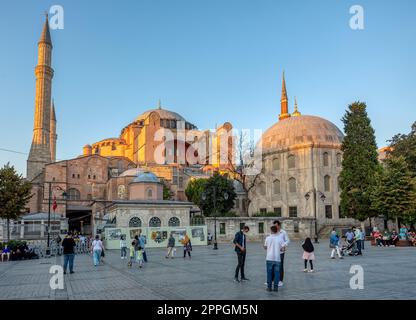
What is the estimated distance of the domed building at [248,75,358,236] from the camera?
157 feet

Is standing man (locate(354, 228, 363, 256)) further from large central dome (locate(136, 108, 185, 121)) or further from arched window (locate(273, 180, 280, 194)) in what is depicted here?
large central dome (locate(136, 108, 185, 121))

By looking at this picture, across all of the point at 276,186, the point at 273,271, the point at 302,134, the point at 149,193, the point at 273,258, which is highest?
the point at 302,134

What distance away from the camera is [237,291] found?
9609 millimetres

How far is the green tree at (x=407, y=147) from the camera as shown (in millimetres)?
39156

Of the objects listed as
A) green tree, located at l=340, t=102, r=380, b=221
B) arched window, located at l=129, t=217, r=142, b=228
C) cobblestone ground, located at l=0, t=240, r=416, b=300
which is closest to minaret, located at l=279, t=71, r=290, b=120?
green tree, located at l=340, t=102, r=380, b=221

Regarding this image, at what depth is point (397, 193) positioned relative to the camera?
105 ft

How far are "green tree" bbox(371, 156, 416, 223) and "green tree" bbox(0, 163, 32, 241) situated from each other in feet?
92.0

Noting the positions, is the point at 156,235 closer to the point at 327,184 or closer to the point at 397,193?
the point at 397,193

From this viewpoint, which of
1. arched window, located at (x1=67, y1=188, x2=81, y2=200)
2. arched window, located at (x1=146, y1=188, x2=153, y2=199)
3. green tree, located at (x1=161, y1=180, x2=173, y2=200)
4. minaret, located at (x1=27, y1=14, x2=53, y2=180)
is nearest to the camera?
arched window, located at (x1=146, y1=188, x2=153, y2=199)

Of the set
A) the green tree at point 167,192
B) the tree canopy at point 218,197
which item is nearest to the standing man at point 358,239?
the tree canopy at point 218,197

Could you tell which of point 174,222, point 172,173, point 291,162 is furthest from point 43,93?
point 291,162

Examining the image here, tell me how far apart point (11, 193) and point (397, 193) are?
29.6 metres
